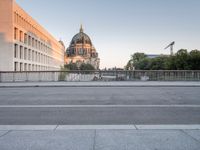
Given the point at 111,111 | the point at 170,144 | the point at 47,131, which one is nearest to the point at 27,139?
the point at 47,131

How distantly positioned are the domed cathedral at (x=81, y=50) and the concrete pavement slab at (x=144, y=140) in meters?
158

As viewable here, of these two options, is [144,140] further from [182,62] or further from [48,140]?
[182,62]

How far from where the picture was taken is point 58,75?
25.0 m

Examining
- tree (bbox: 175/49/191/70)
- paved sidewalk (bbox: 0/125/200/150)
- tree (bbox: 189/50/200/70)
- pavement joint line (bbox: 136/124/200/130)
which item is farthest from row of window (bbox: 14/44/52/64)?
tree (bbox: 189/50/200/70)

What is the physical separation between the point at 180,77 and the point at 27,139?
861 inches

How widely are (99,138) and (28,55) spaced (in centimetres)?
4971

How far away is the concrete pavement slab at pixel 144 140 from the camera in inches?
169

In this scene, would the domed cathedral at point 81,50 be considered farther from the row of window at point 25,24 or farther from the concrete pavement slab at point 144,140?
the concrete pavement slab at point 144,140

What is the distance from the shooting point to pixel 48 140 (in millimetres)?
4738

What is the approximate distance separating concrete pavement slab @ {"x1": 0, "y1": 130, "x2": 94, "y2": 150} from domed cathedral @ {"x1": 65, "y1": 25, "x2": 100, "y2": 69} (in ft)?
517

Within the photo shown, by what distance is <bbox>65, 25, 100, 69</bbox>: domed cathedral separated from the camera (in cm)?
16549

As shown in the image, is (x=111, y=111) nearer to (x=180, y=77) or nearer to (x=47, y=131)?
(x=47, y=131)

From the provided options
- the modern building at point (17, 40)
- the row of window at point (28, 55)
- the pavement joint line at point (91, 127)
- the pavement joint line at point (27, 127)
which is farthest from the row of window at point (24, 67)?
the pavement joint line at point (91, 127)

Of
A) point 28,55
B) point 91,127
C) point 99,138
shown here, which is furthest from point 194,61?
point 99,138
